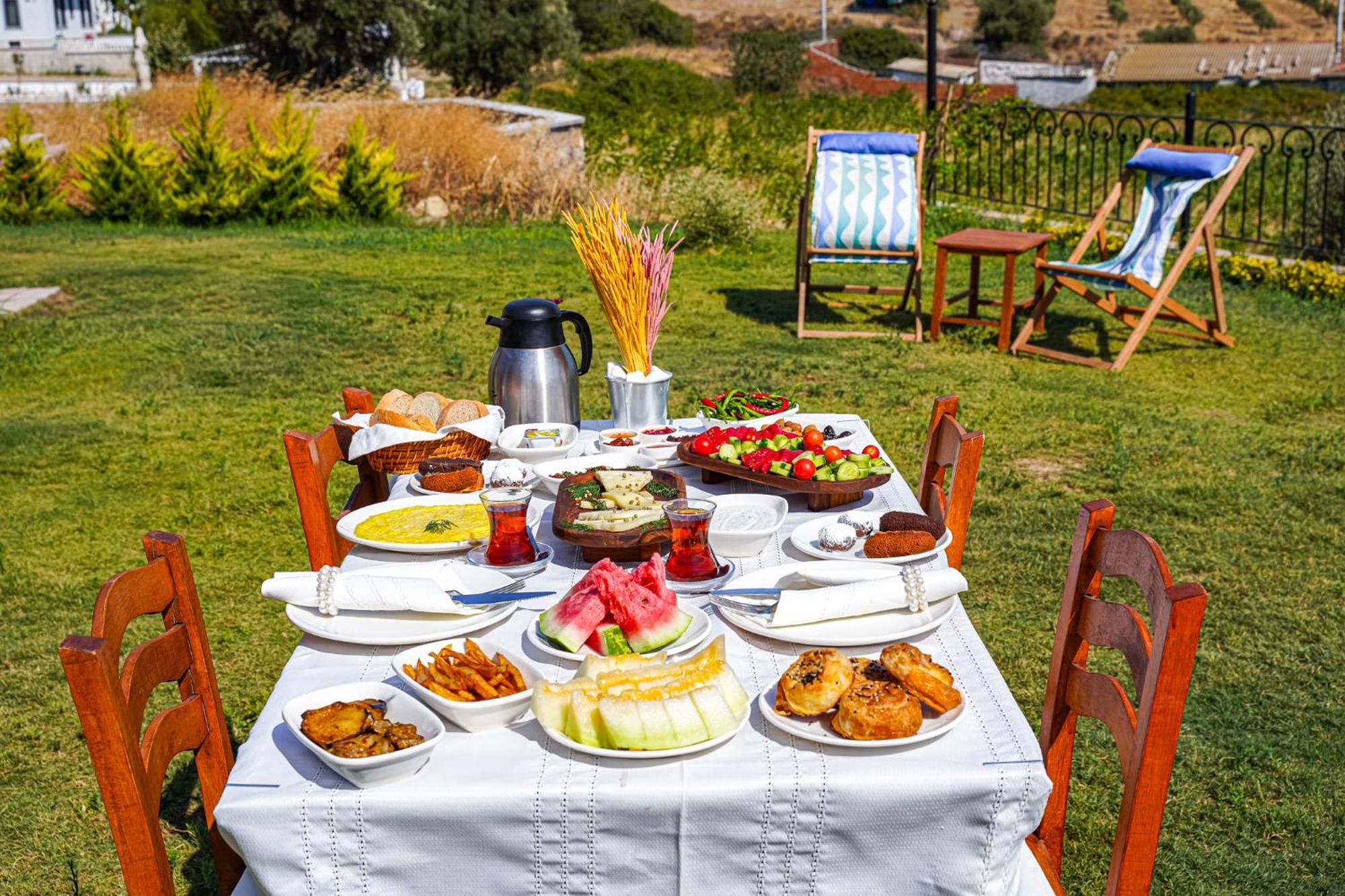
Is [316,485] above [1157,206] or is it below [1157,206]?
below

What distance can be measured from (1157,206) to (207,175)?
9503 mm

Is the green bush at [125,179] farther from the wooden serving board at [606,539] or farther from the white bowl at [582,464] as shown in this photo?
the wooden serving board at [606,539]

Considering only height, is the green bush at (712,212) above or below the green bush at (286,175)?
below

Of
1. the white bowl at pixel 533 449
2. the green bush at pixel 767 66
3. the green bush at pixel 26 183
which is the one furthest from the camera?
the green bush at pixel 767 66

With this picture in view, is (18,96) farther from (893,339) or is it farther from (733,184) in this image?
(893,339)

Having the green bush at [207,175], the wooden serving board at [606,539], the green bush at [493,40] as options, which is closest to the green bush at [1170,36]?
the green bush at [493,40]

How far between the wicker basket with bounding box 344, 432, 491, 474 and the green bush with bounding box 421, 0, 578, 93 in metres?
33.7

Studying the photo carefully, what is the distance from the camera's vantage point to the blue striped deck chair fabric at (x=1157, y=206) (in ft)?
25.5

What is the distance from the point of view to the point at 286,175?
42.2 ft

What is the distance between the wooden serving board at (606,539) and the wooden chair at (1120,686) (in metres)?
0.76

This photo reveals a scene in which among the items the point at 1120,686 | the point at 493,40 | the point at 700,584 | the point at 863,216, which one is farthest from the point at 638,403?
the point at 493,40

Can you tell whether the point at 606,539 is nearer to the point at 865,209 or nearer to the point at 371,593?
the point at 371,593

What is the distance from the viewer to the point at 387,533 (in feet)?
8.03

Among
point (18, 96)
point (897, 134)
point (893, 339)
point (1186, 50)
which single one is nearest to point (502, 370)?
point (893, 339)
